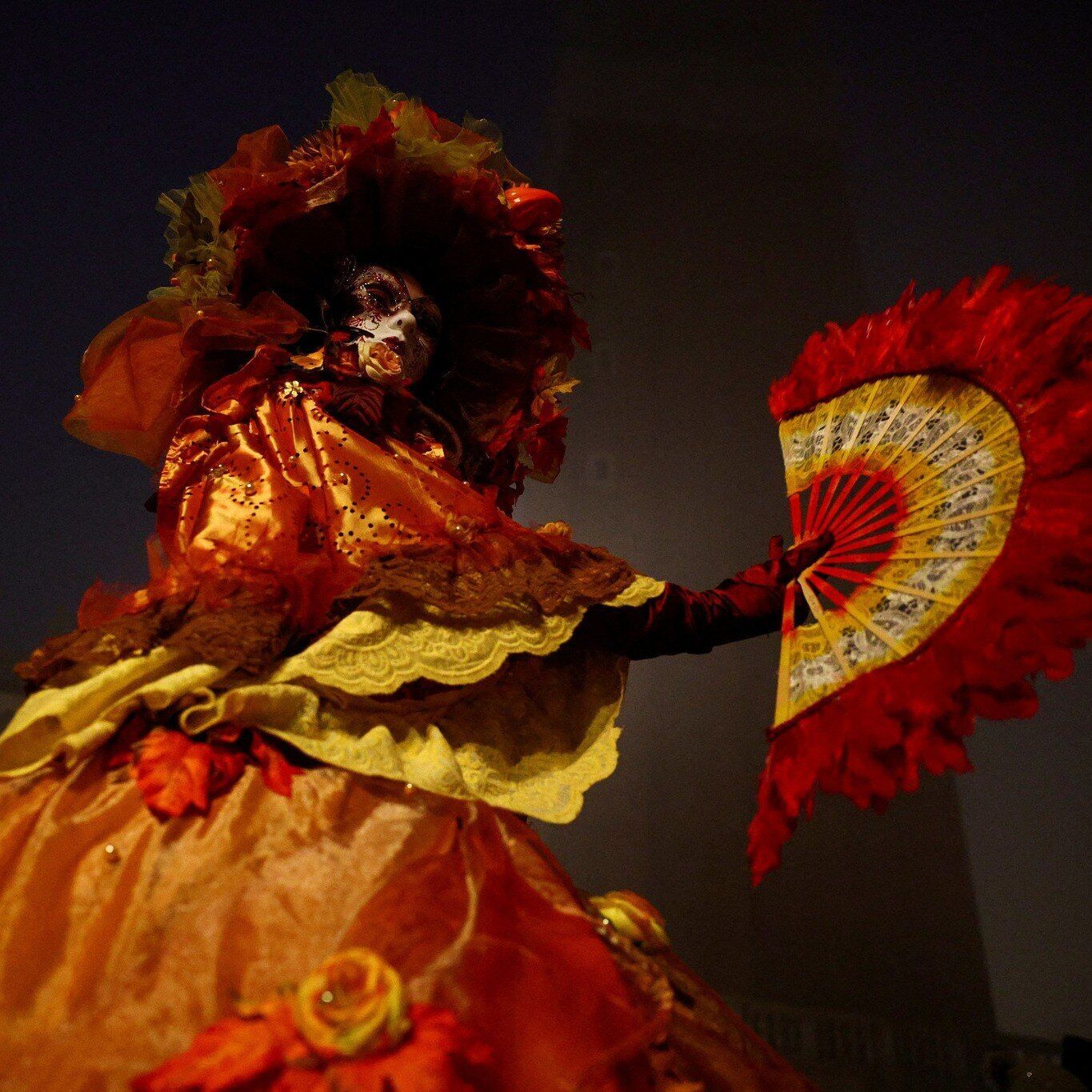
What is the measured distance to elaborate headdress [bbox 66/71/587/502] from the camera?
1455 mm

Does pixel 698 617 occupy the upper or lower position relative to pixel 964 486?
lower

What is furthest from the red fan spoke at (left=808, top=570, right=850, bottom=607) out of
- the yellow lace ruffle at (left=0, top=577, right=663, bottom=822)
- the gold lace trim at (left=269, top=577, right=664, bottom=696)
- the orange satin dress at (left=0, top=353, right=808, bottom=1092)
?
the orange satin dress at (left=0, top=353, right=808, bottom=1092)

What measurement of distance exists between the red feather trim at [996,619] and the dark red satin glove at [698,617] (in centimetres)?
17

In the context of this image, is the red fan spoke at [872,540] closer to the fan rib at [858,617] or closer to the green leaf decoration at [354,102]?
the fan rib at [858,617]

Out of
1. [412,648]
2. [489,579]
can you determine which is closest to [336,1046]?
[412,648]

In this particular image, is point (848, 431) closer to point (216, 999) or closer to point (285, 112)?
point (216, 999)

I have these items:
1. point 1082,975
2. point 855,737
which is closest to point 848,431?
point 855,737

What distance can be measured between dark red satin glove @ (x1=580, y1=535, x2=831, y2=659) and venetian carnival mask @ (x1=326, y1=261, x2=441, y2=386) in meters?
0.54

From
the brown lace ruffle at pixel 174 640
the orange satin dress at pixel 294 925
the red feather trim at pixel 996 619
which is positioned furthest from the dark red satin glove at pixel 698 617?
the brown lace ruffle at pixel 174 640

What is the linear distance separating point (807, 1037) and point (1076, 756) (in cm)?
78

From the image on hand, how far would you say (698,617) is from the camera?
1266mm

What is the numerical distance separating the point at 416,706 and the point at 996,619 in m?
0.71

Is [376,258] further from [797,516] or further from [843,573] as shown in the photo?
[843,573]

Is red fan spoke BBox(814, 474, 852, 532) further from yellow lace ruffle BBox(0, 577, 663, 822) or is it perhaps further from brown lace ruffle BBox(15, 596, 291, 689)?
brown lace ruffle BBox(15, 596, 291, 689)
